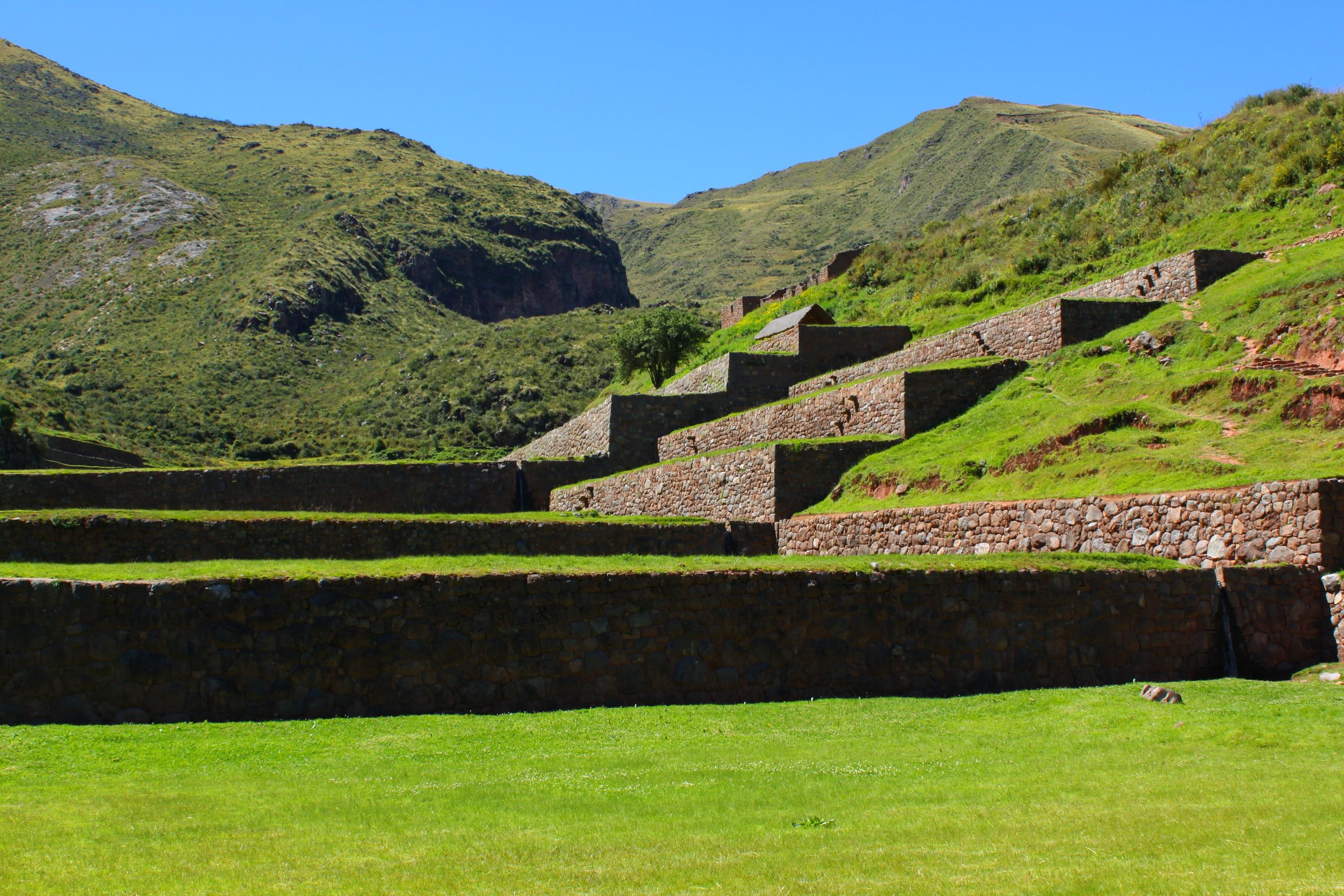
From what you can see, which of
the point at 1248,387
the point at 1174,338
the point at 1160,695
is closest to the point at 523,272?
the point at 1174,338

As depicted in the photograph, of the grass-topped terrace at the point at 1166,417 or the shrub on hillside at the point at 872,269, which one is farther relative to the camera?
the shrub on hillside at the point at 872,269

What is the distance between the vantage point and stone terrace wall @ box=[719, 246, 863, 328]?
49.9m

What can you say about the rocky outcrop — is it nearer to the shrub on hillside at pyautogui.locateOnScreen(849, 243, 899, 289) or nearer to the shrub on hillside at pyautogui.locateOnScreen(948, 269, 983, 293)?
the shrub on hillside at pyautogui.locateOnScreen(849, 243, 899, 289)

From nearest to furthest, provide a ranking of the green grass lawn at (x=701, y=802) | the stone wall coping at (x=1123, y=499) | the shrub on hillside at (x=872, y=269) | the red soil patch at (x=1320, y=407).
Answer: the green grass lawn at (x=701, y=802) → the stone wall coping at (x=1123, y=499) → the red soil patch at (x=1320, y=407) → the shrub on hillside at (x=872, y=269)

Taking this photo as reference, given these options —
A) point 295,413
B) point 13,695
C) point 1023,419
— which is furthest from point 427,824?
point 295,413

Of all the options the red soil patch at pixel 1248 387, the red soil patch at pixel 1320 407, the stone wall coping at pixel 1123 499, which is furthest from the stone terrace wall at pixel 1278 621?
the red soil patch at pixel 1248 387

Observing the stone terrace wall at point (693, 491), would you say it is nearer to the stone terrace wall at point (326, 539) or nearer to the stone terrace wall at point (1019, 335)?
the stone terrace wall at point (326, 539)

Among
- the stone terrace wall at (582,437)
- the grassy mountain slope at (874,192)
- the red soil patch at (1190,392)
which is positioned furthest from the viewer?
the grassy mountain slope at (874,192)

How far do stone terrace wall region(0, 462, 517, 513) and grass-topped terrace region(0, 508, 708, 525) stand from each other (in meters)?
6.44

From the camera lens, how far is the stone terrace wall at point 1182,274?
22.8 meters

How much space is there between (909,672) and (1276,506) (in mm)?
4924

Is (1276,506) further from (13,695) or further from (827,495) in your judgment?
(13,695)

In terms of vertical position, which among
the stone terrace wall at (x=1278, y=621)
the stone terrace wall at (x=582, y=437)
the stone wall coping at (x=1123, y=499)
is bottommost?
the stone terrace wall at (x=1278, y=621)

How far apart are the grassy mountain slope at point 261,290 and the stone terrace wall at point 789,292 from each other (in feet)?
46.6
